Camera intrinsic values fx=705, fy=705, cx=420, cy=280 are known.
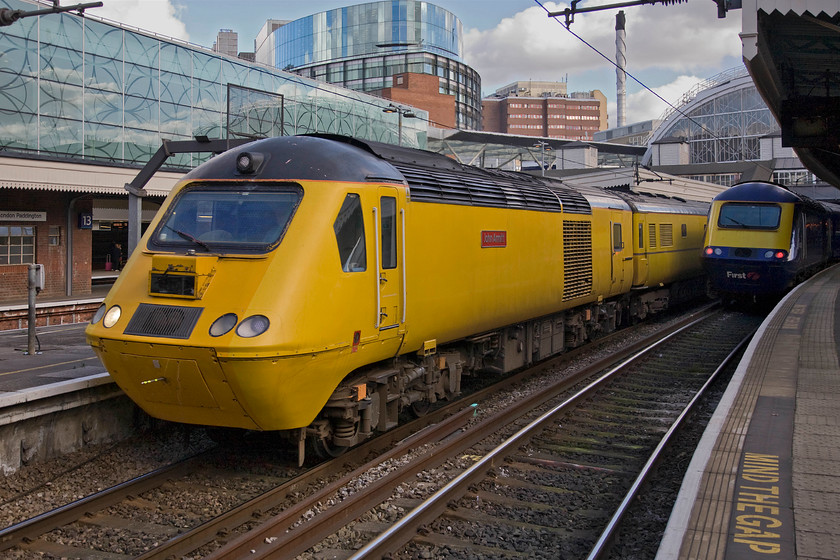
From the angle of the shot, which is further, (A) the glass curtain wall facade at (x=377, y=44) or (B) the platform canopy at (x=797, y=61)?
(A) the glass curtain wall facade at (x=377, y=44)

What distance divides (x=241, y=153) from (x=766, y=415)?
21.9ft

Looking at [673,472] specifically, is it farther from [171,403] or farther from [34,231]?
[34,231]

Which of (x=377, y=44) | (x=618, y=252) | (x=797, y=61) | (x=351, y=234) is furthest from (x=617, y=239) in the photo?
(x=377, y=44)

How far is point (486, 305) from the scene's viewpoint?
9.82 metres

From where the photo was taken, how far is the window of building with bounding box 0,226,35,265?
72.1 ft

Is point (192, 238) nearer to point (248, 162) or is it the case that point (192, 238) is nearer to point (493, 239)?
Answer: point (248, 162)

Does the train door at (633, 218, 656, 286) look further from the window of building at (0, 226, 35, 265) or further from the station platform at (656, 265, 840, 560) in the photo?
the window of building at (0, 226, 35, 265)

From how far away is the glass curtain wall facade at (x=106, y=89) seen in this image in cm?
2316

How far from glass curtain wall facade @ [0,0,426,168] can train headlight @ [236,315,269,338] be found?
1419 centimetres

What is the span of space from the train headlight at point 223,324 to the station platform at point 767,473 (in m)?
3.88

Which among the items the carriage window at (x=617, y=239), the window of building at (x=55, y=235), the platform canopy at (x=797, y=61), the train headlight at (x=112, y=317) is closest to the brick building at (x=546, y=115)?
the window of building at (x=55, y=235)

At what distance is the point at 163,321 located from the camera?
6535 mm

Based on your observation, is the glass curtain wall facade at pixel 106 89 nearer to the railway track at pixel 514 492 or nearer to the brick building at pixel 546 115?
the railway track at pixel 514 492

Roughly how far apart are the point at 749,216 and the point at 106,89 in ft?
73.1
